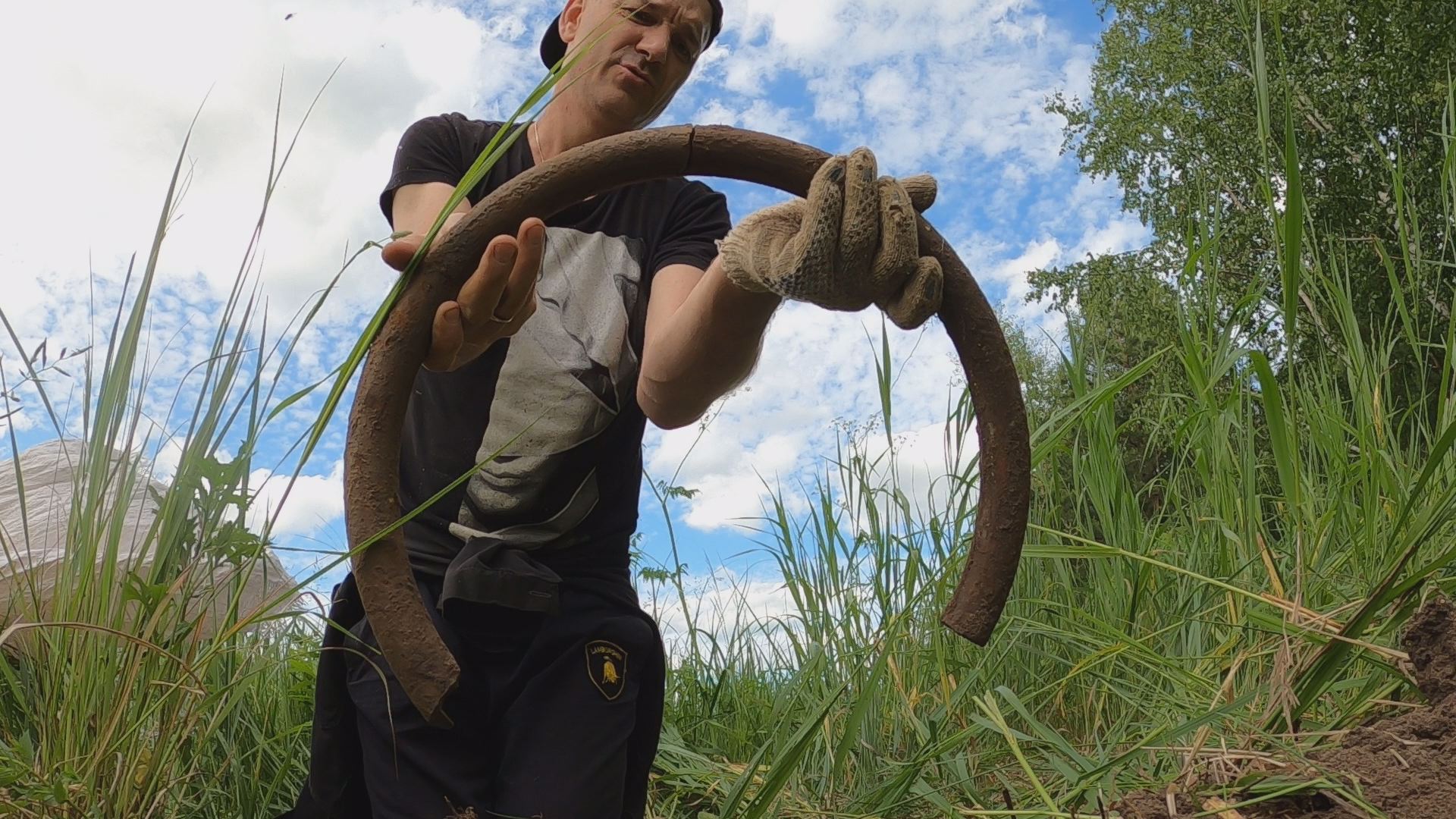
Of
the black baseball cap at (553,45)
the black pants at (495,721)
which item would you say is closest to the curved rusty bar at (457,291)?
the black pants at (495,721)

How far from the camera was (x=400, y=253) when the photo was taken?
1493mm

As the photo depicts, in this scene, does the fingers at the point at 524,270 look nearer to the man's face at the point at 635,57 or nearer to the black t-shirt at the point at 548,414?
the black t-shirt at the point at 548,414

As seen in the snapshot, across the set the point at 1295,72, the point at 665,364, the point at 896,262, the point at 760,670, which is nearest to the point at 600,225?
the point at 665,364

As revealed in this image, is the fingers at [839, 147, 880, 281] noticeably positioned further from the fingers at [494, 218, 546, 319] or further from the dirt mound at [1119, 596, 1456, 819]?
the dirt mound at [1119, 596, 1456, 819]

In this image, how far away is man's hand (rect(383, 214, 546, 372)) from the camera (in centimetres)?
145

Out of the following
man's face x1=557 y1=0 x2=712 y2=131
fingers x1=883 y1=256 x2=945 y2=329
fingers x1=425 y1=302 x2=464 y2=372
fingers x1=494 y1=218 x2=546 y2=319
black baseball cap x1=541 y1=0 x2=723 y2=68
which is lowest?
fingers x1=425 y1=302 x2=464 y2=372

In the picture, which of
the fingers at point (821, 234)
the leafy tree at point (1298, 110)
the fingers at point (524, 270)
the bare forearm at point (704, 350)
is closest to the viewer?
the fingers at point (821, 234)

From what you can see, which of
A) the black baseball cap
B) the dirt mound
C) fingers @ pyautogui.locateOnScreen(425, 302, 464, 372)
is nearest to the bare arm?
fingers @ pyautogui.locateOnScreen(425, 302, 464, 372)

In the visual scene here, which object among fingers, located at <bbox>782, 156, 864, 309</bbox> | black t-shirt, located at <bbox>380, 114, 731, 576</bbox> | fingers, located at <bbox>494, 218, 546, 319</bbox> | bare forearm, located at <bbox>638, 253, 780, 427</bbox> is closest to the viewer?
fingers, located at <bbox>782, 156, 864, 309</bbox>

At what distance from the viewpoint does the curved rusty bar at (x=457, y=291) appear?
4.60 feet

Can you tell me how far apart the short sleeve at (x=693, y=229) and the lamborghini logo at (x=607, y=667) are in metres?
0.67

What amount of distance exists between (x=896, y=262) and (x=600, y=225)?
2.76 feet

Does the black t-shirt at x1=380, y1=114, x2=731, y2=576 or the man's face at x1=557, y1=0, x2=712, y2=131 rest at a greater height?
the man's face at x1=557, y1=0, x2=712, y2=131

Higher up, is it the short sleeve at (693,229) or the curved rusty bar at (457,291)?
the short sleeve at (693,229)
